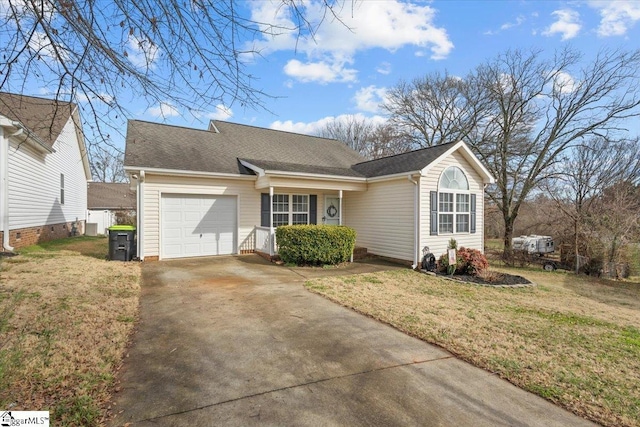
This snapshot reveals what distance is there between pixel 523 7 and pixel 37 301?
12.9 meters

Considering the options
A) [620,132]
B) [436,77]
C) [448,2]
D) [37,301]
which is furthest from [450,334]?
[436,77]

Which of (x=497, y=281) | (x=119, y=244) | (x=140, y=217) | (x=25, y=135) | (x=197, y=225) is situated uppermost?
(x=25, y=135)

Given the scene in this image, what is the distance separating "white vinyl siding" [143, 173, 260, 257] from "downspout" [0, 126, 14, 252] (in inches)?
160

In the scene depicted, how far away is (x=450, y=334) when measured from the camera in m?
4.56

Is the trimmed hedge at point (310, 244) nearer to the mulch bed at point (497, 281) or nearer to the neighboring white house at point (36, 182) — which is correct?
the mulch bed at point (497, 281)

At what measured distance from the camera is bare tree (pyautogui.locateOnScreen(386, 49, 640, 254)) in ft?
49.2

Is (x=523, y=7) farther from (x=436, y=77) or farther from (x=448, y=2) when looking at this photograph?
(x=436, y=77)

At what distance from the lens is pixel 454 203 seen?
11.2 metres

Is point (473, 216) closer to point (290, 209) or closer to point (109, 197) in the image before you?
point (290, 209)

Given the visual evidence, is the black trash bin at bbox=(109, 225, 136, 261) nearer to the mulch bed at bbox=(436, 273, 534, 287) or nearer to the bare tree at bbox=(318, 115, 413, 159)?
the mulch bed at bbox=(436, 273, 534, 287)

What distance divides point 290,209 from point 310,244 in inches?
106

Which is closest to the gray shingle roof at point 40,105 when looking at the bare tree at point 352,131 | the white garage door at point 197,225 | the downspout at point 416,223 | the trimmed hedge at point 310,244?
the white garage door at point 197,225

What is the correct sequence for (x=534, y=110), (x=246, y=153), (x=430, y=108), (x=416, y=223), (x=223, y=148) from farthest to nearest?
(x=430, y=108) < (x=534, y=110) < (x=246, y=153) < (x=223, y=148) < (x=416, y=223)

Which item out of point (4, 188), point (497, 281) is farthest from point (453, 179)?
point (4, 188)
